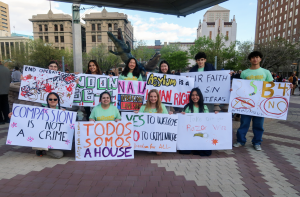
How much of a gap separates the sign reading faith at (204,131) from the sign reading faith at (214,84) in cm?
77

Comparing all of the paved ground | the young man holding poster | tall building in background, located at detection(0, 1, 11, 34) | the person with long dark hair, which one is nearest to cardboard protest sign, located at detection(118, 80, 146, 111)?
the person with long dark hair

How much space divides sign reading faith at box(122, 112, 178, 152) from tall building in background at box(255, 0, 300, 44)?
57.0m

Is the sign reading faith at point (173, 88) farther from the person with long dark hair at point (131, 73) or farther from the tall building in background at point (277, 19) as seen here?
the tall building in background at point (277, 19)

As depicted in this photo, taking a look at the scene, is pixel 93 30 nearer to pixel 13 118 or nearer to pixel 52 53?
pixel 52 53

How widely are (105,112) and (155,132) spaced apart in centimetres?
106

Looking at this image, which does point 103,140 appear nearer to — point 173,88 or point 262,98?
point 173,88

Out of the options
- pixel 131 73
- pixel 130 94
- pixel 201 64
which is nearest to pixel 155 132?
pixel 130 94

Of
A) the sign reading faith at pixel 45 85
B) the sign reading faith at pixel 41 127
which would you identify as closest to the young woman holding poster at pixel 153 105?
the sign reading faith at pixel 41 127

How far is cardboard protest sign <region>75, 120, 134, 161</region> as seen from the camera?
3.38m

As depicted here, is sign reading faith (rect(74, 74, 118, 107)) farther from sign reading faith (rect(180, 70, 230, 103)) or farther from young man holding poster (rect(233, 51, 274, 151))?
young man holding poster (rect(233, 51, 274, 151))

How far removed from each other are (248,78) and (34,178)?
438 cm

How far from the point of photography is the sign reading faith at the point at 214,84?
439 centimetres

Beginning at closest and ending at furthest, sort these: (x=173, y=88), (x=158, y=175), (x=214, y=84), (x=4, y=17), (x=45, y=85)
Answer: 1. (x=158, y=175)
2. (x=45, y=85)
3. (x=214, y=84)
4. (x=173, y=88)
5. (x=4, y=17)

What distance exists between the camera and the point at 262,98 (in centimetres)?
398
